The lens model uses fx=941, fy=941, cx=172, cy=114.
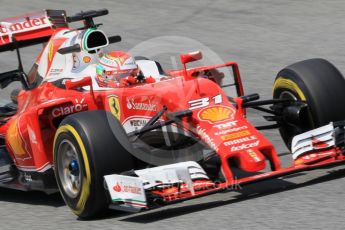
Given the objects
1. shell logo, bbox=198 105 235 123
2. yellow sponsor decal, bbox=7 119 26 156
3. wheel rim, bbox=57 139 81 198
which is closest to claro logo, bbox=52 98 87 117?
yellow sponsor decal, bbox=7 119 26 156

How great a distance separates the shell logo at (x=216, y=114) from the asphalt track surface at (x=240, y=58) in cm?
59

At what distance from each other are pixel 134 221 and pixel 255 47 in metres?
7.74

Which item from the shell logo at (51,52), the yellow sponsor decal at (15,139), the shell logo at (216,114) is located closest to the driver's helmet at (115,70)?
the shell logo at (51,52)

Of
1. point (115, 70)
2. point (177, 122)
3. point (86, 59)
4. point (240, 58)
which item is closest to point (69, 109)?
point (115, 70)

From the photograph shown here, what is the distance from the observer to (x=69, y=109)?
313 inches

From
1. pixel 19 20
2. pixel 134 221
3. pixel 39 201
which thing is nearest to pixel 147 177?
pixel 134 221

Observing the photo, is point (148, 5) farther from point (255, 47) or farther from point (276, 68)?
point (276, 68)

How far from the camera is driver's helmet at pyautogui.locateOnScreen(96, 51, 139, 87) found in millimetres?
8141

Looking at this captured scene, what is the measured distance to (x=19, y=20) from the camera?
9352mm

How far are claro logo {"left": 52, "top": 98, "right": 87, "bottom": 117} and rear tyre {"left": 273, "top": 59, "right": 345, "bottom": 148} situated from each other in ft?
6.00

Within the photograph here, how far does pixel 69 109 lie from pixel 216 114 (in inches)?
50.8

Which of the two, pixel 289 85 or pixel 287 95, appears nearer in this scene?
pixel 289 85

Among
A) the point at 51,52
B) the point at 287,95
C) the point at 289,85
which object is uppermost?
the point at 51,52

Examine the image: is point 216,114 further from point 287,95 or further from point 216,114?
point 287,95
